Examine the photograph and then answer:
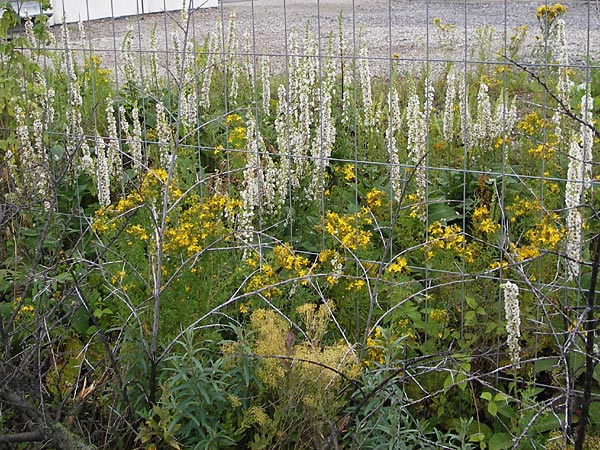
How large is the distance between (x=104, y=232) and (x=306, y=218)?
99cm

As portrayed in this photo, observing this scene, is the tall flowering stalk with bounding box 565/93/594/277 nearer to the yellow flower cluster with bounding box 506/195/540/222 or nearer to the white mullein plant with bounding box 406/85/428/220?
the yellow flower cluster with bounding box 506/195/540/222

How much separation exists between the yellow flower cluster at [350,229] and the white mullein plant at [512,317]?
662mm

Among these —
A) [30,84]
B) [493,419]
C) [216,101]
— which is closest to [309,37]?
[216,101]

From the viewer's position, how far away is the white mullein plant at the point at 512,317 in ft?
11.3

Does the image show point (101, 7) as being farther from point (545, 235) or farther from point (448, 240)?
point (545, 235)

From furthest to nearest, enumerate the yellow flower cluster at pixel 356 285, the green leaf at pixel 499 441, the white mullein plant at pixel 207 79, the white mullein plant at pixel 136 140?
the white mullein plant at pixel 207 79 → the white mullein plant at pixel 136 140 → the yellow flower cluster at pixel 356 285 → the green leaf at pixel 499 441

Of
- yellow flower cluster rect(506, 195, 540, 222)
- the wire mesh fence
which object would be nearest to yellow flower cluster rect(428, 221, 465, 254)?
the wire mesh fence

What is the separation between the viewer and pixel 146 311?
371 cm

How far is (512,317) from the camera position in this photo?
3.48 meters

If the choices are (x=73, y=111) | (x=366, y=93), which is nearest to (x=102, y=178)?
(x=73, y=111)

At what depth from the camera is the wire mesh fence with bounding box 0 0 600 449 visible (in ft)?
10.3

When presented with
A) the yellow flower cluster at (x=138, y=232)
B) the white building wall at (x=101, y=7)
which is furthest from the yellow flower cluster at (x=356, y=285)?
the white building wall at (x=101, y=7)

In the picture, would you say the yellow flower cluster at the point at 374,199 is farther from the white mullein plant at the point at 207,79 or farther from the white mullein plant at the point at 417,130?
the white mullein plant at the point at 207,79

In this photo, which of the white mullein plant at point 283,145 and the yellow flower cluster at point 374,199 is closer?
the yellow flower cluster at point 374,199
